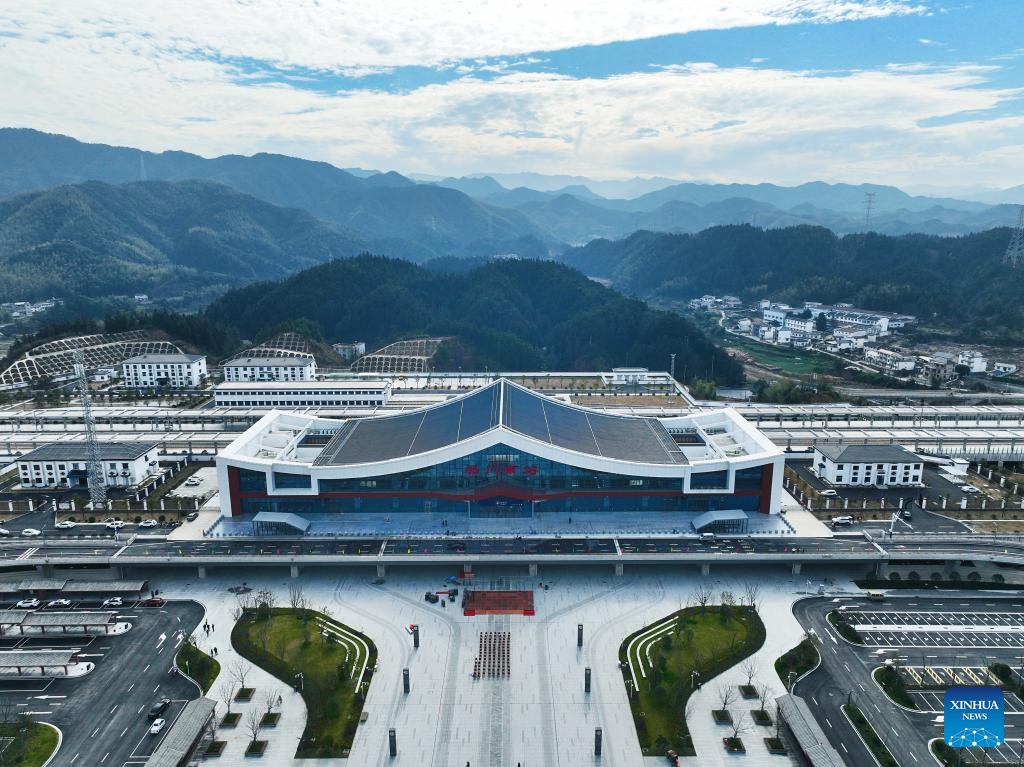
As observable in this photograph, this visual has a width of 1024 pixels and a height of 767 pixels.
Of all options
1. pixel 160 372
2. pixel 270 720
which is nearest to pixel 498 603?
pixel 270 720

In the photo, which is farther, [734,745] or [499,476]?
[499,476]

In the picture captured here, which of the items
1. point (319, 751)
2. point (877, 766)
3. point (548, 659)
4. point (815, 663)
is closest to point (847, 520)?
point (815, 663)

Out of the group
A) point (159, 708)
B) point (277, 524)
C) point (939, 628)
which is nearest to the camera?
point (159, 708)

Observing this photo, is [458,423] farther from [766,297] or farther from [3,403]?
[766,297]

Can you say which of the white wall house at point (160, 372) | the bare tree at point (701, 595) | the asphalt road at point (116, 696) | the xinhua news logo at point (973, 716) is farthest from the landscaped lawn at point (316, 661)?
the white wall house at point (160, 372)

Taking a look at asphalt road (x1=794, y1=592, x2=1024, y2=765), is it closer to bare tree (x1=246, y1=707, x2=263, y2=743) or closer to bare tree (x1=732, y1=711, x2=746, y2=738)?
bare tree (x1=732, y1=711, x2=746, y2=738)

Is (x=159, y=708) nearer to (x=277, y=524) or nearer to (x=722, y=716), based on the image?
(x=277, y=524)
